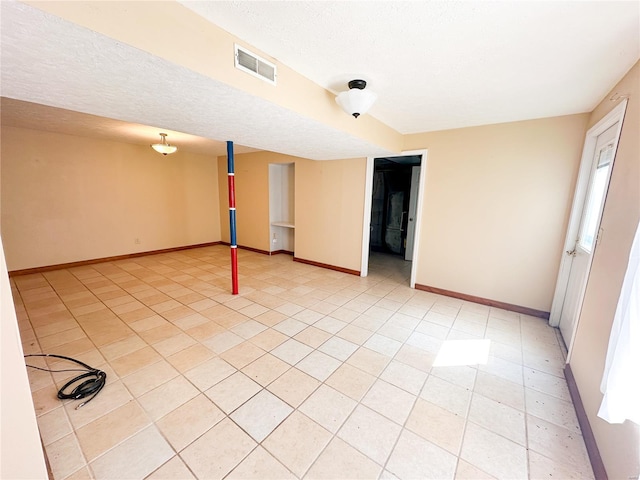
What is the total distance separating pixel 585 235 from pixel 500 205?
33.7 inches

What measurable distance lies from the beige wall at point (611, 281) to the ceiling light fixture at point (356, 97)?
1832 mm

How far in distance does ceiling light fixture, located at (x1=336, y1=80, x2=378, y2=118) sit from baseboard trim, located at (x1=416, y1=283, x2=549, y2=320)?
292cm

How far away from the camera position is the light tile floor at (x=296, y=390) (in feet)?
4.62

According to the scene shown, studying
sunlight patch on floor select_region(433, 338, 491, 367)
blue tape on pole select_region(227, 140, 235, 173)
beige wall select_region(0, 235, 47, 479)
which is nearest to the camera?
beige wall select_region(0, 235, 47, 479)

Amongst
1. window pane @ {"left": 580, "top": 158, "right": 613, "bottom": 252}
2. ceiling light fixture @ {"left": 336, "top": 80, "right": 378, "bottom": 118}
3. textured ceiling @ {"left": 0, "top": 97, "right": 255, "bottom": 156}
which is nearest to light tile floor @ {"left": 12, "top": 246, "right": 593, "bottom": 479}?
window pane @ {"left": 580, "top": 158, "right": 613, "bottom": 252}

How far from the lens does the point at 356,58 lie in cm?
185

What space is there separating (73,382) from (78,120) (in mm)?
3579

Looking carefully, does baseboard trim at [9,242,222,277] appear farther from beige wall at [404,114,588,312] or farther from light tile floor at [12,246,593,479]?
beige wall at [404,114,588,312]

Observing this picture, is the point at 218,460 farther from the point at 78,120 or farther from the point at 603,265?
the point at 78,120

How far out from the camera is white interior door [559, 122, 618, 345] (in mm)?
2396

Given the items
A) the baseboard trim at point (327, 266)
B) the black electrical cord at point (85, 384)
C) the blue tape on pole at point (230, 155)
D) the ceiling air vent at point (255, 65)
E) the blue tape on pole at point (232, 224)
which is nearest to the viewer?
the ceiling air vent at point (255, 65)

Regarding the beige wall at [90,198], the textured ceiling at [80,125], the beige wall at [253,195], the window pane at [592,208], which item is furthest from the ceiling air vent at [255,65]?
the beige wall at [90,198]

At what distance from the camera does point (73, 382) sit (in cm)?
192

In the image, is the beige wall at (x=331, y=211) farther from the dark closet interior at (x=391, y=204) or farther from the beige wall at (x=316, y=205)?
the dark closet interior at (x=391, y=204)
